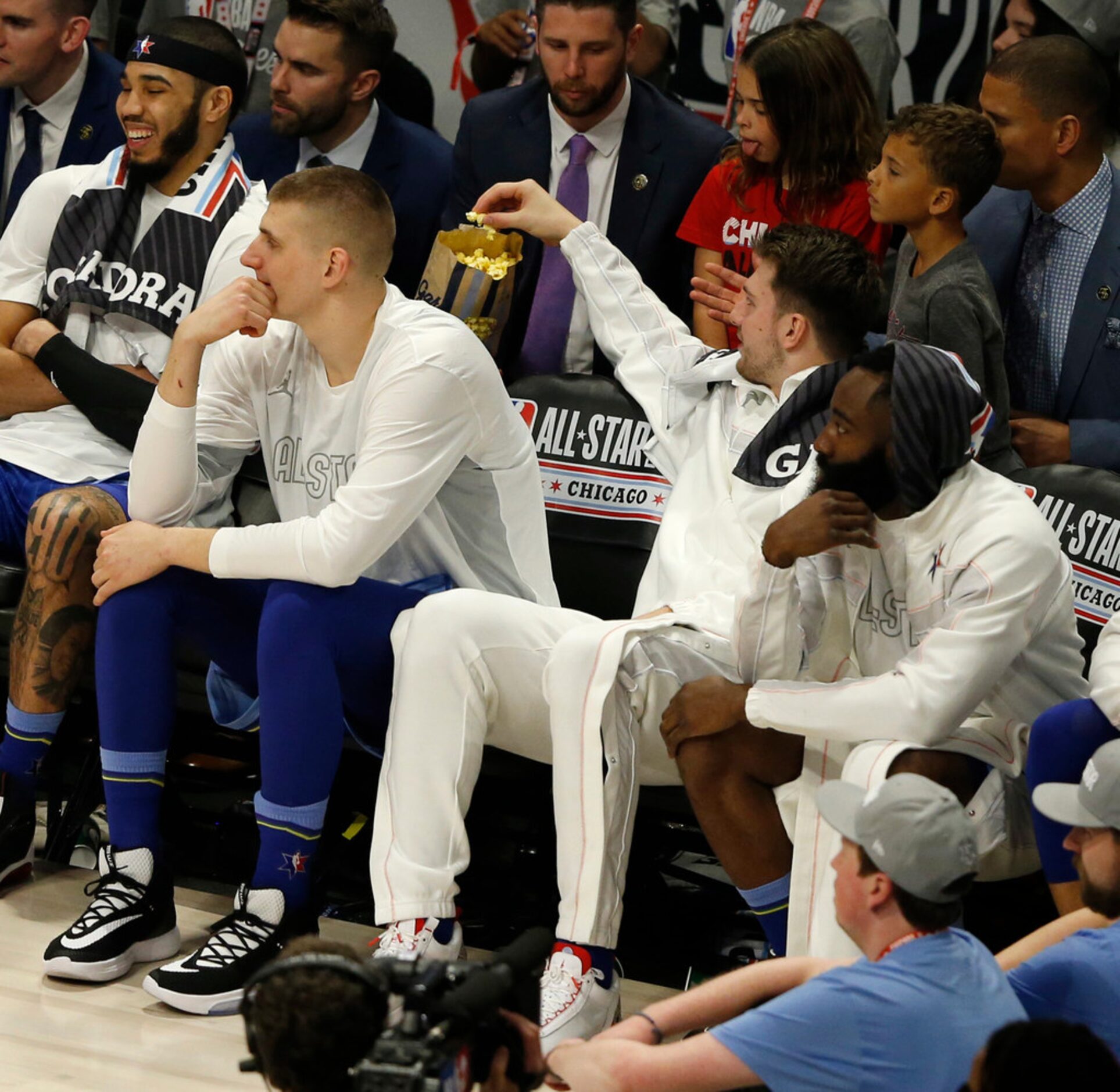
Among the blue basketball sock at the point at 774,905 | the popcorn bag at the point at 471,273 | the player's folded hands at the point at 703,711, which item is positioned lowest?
the blue basketball sock at the point at 774,905

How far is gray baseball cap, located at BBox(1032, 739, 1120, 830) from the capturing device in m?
2.43

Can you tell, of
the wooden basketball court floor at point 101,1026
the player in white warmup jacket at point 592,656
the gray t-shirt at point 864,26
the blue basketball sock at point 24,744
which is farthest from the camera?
the gray t-shirt at point 864,26

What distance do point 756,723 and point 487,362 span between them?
3.16 feet

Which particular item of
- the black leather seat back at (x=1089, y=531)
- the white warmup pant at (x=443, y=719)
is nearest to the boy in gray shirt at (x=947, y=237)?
the black leather seat back at (x=1089, y=531)

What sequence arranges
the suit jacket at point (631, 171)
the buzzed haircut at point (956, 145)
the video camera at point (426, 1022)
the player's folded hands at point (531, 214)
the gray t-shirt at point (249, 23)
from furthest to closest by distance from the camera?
the gray t-shirt at point (249, 23) < the suit jacket at point (631, 171) < the player's folded hands at point (531, 214) < the buzzed haircut at point (956, 145) < the video camera at point (426, 1022)

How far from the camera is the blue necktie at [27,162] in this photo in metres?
4.96

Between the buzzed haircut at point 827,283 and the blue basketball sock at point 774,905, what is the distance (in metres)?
1.13

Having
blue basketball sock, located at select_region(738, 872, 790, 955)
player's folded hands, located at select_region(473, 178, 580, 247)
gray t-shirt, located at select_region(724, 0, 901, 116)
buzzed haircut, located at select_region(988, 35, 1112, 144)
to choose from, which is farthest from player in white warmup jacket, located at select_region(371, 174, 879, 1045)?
gray t-shirt, located at select_region(724, 0, 901, 116)

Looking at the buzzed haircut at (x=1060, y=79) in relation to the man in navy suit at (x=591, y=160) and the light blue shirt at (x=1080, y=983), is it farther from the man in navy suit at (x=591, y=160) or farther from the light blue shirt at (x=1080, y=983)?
the light blue shirt at (x=1080, y=983)

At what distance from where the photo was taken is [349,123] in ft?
16.3

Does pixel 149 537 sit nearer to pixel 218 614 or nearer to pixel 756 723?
pixel 218 614

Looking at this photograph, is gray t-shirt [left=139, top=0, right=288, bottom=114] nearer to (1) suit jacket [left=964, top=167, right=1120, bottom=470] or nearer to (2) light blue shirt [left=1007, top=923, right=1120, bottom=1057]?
(1) suit jacket [left=964, top=167, right=1120, bottom=470]

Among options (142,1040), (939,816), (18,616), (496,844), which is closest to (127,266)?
(18,616)

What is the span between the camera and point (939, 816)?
225 cm
